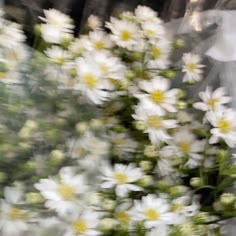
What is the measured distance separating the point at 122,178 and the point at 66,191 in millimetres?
99

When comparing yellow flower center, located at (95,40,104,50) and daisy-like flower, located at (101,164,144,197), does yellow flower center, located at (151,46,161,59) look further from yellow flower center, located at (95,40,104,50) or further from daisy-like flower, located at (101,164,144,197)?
daisy-like flower, located at (101,164,144,197)

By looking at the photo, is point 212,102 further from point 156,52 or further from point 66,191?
point 66,191

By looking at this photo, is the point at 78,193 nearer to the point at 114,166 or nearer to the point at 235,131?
the point at 114,166

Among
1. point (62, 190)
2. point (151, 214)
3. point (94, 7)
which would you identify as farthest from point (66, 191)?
point (94, 7)

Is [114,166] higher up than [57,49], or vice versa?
[57,49]

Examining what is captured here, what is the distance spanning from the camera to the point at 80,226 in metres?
0.65

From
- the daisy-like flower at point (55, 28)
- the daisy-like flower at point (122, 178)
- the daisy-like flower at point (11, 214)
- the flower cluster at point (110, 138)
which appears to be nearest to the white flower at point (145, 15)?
the flower cluster at point (110, 138)

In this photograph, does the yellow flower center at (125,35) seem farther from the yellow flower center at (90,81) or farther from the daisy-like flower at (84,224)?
the daisy-like flower at (84,224)

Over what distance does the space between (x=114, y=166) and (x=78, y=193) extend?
100mm

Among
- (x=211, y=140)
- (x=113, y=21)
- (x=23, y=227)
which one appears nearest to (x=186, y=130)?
(x=211, y=140)

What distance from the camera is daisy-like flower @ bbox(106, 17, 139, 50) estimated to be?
82cm

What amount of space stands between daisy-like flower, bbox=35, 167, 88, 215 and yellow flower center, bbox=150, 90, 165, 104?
0.16m

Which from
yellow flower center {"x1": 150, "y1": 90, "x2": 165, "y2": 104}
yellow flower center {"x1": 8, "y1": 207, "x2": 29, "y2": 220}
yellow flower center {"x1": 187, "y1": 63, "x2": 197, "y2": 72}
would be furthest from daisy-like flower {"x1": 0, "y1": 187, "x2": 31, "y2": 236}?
yellow flower center {"x1": 187, "y1": 63, "x2": 197, "y2": 72}

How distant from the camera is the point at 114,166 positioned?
732 millimetres
